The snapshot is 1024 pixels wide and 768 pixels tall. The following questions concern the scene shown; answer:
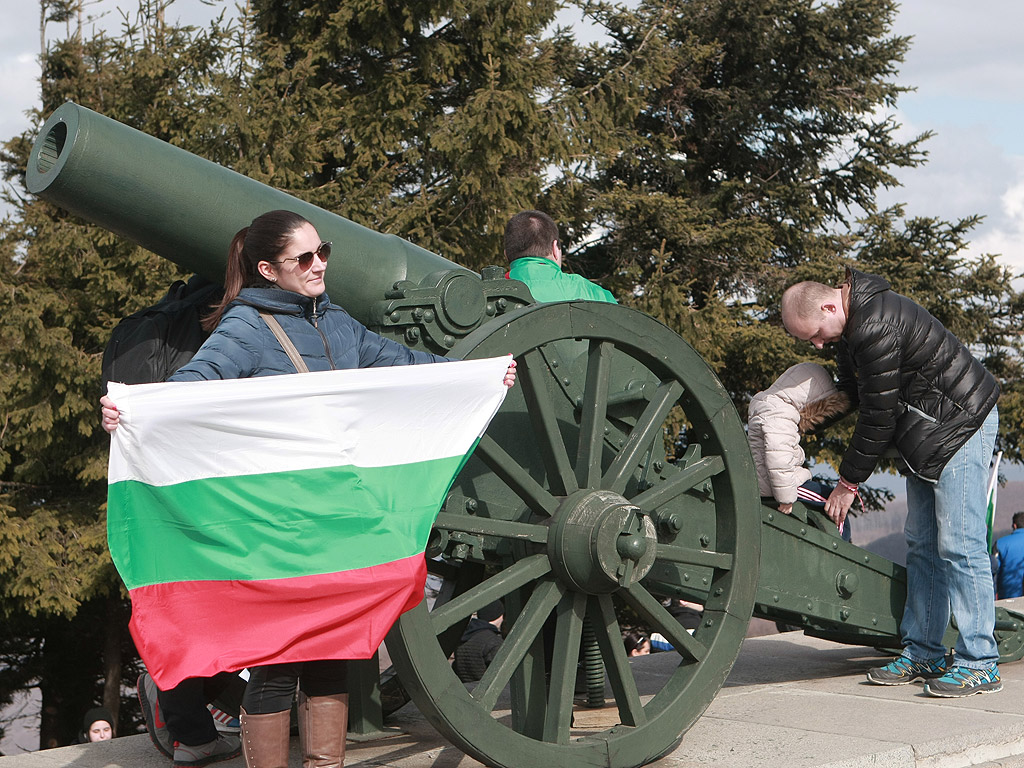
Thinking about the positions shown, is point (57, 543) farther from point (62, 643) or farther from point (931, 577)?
point (931, 577)

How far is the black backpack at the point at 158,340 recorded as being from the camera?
3.59m

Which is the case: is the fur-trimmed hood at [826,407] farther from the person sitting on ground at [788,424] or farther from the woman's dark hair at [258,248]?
the woman's dark hair at [258,248]

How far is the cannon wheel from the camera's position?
314 cm

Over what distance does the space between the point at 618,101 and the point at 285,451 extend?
11.3m

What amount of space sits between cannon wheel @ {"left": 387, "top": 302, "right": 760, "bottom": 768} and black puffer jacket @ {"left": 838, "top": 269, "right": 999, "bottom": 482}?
646 millimetres

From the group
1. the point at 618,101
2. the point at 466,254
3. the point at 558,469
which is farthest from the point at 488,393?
the point at 618,101

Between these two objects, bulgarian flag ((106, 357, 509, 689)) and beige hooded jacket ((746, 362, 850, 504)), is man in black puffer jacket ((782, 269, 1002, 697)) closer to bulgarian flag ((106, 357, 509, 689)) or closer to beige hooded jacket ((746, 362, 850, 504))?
beige hooded jacket ((746, 362, 850, 504))

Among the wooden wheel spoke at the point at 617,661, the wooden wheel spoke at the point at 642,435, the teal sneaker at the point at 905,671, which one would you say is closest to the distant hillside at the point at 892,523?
the teal sneaker at the point at 905,671

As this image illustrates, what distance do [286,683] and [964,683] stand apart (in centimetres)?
275

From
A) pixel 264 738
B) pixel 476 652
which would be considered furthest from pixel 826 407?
pixel 264 738

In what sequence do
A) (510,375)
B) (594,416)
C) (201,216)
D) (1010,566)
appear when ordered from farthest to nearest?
(1010,566) < (594,416) < (201,216) < (510,375)

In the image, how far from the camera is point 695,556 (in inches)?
146

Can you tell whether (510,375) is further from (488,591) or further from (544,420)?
(488,591)

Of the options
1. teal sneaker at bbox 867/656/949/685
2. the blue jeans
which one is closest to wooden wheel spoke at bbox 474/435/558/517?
the blue jeans
